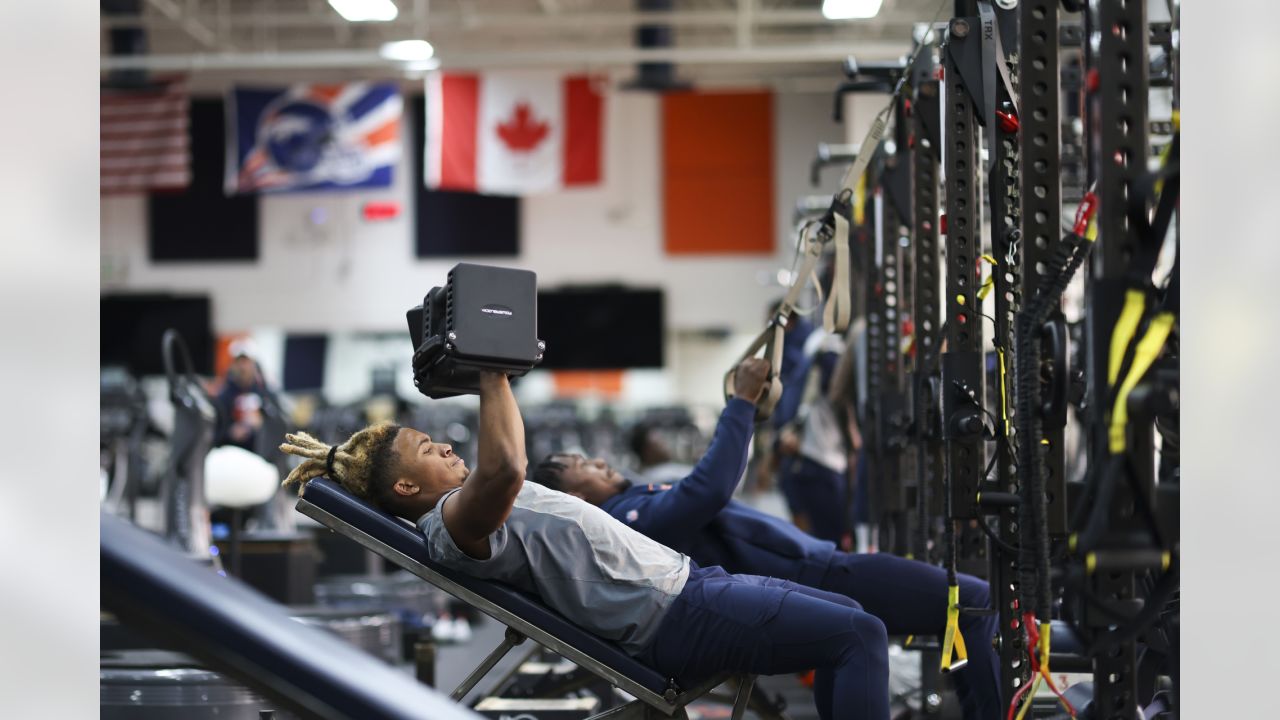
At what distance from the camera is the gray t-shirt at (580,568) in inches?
95.1

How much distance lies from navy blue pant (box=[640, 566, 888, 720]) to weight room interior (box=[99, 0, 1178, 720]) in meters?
0.14

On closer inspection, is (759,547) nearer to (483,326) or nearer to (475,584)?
(475,584)

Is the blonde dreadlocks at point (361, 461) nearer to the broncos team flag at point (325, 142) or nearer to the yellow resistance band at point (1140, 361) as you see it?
the yellow resistance band at point (1140, 361)

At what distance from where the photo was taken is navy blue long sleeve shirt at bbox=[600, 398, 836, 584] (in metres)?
2.82

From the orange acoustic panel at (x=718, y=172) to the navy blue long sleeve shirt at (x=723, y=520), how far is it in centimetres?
1334

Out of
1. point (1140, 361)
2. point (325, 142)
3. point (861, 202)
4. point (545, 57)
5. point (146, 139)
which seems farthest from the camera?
point (146, 139)

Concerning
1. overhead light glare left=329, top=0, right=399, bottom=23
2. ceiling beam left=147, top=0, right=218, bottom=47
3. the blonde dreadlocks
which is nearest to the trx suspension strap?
the blonde dreadlocks

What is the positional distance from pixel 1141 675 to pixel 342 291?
49.2 ft

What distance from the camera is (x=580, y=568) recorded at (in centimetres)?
243

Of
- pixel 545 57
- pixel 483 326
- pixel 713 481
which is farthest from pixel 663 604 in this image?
pixel 545 57

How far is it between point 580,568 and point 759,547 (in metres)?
0.77

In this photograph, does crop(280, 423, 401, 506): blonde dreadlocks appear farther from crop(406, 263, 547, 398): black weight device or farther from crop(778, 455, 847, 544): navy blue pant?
crop(778, 455, 847, 544): navy blue pant

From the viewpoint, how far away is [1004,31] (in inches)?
121
